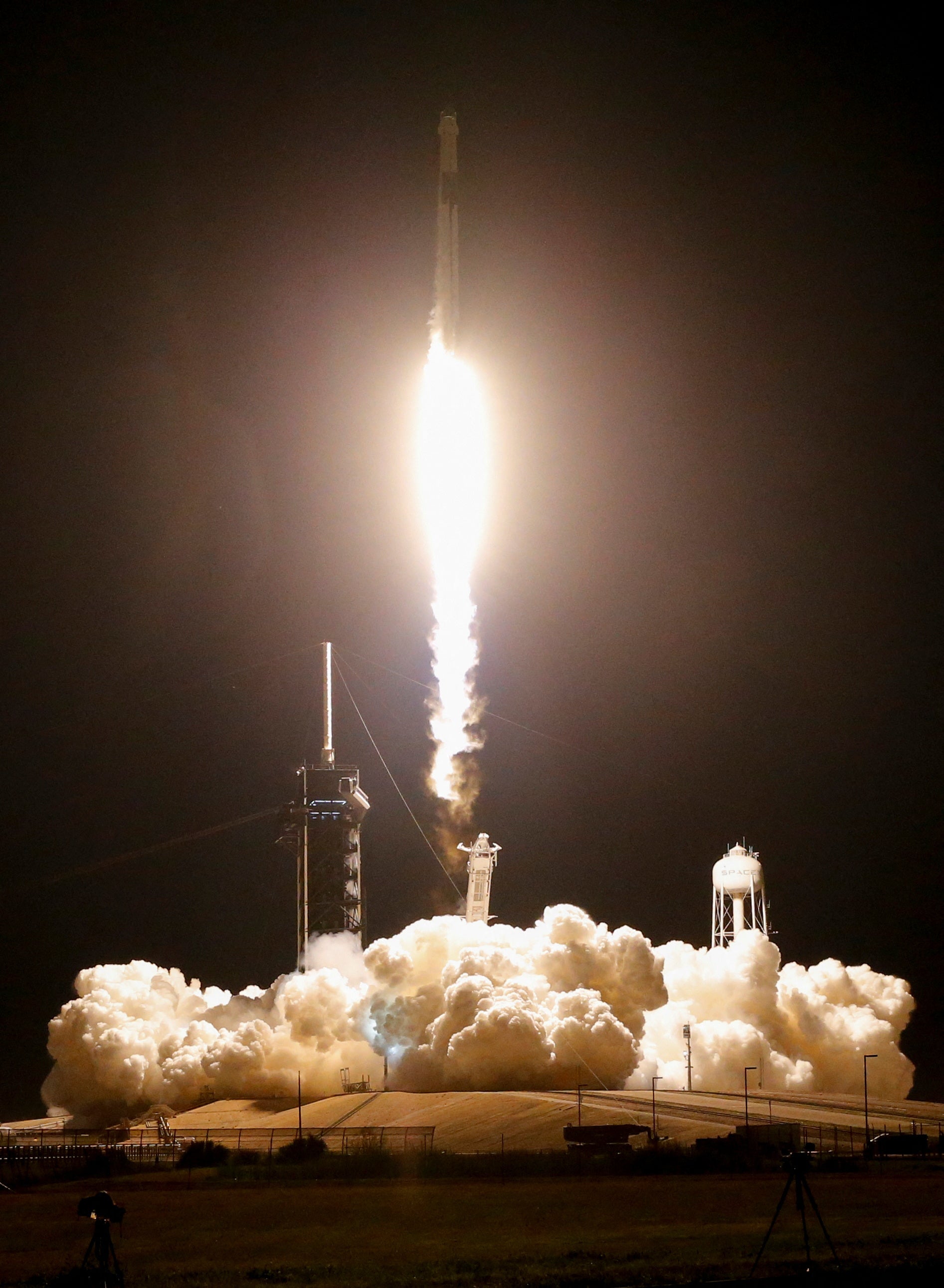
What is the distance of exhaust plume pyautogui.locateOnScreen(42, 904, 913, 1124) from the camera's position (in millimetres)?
65875

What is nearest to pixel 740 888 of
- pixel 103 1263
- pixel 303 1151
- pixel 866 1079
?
pixel 866 1079

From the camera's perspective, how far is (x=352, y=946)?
259ft

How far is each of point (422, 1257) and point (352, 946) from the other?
163ft

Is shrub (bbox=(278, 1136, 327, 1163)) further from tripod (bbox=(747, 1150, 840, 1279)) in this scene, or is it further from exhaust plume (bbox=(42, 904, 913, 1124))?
tripod (bbox=(747, 1150, 840, 1279))

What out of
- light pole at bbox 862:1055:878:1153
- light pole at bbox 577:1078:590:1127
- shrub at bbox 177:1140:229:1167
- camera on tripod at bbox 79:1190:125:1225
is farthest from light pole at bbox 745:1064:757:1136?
camera on tripod at bbox 79:1190:125:1225

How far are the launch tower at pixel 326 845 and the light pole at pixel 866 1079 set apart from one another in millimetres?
26052

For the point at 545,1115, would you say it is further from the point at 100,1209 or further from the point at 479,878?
the point at 100,1209

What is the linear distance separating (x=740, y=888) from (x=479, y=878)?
15926 mm

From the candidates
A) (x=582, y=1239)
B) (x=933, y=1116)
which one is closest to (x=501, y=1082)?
(x=933, y=1116)

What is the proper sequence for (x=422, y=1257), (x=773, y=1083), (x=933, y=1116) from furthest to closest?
(x=773, y=1083) → (x=933, y=1116) → (x=422, y=1257)

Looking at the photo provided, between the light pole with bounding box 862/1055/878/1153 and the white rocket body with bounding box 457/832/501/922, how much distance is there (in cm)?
1895

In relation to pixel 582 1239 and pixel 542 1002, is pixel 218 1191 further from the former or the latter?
pixel 542 1002

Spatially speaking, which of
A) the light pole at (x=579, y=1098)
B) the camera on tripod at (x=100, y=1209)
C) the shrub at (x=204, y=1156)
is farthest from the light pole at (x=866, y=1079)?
the camera on tripod at (x=100, y=1209)

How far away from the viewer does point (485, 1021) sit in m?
63.8
